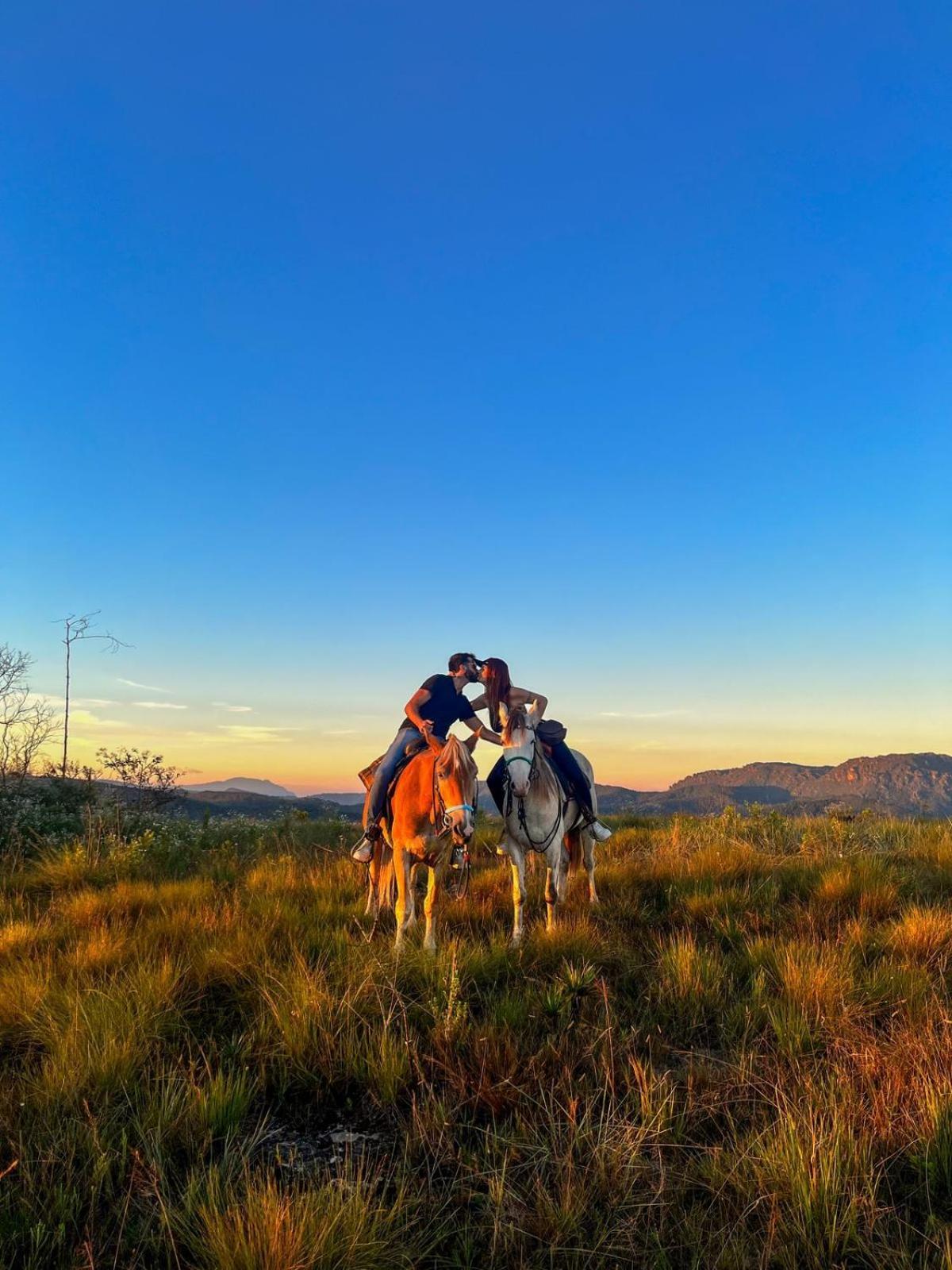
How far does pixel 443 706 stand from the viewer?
776cm

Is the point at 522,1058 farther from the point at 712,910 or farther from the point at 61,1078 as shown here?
the point at 712,910

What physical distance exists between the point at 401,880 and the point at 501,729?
77.1 inches

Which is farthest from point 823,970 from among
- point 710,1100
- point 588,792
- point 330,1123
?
point 330,1123

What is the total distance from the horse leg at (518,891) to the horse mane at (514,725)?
54.1 inches

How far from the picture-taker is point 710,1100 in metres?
4.10

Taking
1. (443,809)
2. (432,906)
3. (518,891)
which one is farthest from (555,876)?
(443,809)

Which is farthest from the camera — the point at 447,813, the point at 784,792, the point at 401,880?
the point at 784,792

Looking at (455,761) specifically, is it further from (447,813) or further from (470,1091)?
(470,1091)

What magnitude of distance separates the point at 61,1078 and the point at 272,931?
109 inches

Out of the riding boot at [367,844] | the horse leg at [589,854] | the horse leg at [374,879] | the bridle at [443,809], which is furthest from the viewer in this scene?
the horse leg at [589,854]

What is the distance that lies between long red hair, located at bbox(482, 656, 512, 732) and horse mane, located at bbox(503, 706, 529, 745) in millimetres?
282

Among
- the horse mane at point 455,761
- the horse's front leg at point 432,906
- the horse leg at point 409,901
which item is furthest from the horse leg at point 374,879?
the horse mane at point 455,761

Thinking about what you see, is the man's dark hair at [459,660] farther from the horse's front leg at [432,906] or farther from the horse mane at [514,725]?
the horse's front leg at [432,906]

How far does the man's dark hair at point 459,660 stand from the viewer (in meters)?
7.81
